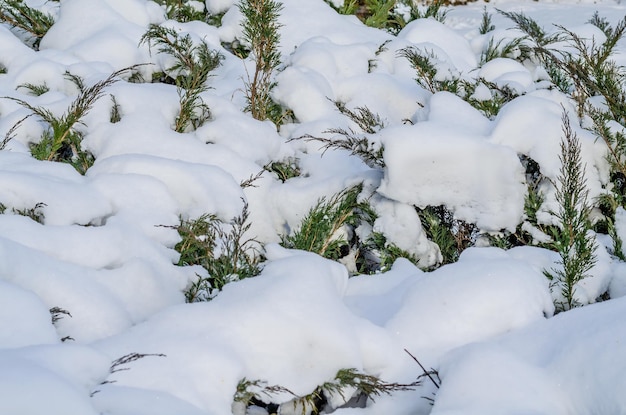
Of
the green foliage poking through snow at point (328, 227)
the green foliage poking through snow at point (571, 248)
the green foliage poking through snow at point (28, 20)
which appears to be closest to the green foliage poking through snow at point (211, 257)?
the green foliage poking through snow at point (328, 227)

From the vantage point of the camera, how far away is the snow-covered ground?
1.94 meters

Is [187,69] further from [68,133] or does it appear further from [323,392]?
[323,392]

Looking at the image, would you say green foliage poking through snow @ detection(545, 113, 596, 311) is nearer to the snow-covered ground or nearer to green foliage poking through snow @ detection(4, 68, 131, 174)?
the snow-covered ground

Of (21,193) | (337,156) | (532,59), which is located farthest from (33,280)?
(532,59)

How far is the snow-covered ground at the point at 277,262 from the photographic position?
194 centimetres

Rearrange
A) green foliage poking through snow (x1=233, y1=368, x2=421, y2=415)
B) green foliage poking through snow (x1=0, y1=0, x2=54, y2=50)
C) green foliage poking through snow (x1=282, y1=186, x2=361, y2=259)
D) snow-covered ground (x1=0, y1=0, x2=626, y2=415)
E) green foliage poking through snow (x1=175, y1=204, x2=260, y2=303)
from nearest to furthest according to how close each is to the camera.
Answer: snow-covered ground (x1=0, y1=0, x2=626, y2=415) → green foliage poking through snow (x1=233, y1=368, x2=421, y2=415) → green foliage poking through snow (x1=175, y1=204, x2=260, y2=303) → green foliage poking through snow (x1=282, y1=186, x2=361, y2=259) → green foliage poking through snow (x1=0, y1=0, x2=54, y2=50)

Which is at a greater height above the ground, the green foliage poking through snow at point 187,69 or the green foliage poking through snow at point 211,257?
the green foliage poking through snow at point 187,69

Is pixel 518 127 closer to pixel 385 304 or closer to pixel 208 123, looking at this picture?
pixel 385 304

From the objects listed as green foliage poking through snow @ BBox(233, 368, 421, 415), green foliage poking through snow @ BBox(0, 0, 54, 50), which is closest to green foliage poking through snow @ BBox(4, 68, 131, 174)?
green foliage poking through snow @ BBox(0, 0, 54, 50)

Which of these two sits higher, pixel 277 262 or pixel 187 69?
pixel 187 69

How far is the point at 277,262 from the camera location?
2488 mm

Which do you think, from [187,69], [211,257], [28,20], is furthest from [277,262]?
[28,20]

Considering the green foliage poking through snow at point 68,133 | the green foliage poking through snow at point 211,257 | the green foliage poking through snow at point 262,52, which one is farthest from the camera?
the green foliage poking through snow at point 262,52

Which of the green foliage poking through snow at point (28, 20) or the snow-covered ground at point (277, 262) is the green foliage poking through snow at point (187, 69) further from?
the green foliage poking through snow at point (28, 20)
